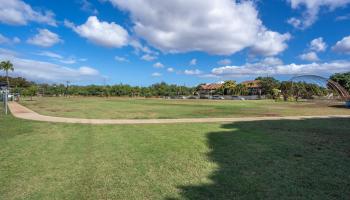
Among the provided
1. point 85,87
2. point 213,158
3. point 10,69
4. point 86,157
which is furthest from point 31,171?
point 85,87

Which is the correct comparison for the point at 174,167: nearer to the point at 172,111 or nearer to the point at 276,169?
the point at 276,169

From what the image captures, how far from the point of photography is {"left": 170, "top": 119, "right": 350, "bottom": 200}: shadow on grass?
4.91m

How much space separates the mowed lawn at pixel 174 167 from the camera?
4953 mm

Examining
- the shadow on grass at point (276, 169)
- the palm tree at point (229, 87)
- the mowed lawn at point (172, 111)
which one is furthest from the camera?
the palm tree at point (229, 87)

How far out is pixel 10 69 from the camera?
2724 inches

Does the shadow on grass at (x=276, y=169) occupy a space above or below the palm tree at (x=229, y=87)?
below

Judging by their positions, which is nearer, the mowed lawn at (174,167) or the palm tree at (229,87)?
the mowed lawn at (174,167)

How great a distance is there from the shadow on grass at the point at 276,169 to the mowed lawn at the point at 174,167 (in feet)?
0.05

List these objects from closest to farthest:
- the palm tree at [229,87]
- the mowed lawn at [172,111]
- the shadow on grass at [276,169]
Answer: the shadow on grass at [276,169] < the mowed lawn at [172,111] < the palm tree at [229,87]

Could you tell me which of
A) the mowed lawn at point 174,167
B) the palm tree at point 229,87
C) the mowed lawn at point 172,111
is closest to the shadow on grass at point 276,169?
the mowed lawn at point 174,167

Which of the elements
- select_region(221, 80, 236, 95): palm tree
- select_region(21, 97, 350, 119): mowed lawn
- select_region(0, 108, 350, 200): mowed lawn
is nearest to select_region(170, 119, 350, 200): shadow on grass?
select_region(0, 108, 350, 200): mowed lawn

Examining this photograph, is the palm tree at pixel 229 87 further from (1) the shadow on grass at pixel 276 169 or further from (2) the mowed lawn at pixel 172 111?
(1) the shadow on grass at pixel 276 169

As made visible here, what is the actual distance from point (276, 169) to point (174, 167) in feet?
8.22

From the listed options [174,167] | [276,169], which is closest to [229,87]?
[276,169]
